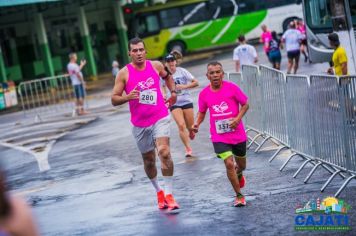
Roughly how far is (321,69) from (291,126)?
618 inches

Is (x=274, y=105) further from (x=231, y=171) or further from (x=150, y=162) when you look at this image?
(x=231, y=171)

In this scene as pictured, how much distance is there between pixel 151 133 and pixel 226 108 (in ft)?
3.14

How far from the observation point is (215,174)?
1102cm

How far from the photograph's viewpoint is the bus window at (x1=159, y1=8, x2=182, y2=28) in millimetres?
44469

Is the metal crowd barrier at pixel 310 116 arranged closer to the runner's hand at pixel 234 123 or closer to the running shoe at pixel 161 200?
the runner's hand at pixel 234 123

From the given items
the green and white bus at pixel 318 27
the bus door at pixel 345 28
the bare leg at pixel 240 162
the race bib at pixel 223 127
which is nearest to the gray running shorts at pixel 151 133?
the race bib at pixel 223 127

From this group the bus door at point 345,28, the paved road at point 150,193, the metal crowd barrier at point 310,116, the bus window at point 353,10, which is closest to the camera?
the paved road at point 150,193

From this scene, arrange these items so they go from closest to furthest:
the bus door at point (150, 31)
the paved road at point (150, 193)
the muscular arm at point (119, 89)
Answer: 1. the paved road at point (150, 193)
2. the muscular arm at point (119, 89)
3. the bus door at point (150, 31)

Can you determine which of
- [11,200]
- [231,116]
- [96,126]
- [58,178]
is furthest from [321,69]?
[11,200]

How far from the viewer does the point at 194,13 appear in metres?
44.6

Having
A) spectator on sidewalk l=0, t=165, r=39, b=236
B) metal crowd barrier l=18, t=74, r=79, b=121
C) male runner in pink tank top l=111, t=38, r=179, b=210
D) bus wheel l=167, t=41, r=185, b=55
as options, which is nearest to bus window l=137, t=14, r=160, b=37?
bus wheel l=167, t=41, r=185, b=55

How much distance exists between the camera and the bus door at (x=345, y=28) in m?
16.4

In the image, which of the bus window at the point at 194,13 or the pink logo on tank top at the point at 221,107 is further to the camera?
the bus window at the point at 194,13

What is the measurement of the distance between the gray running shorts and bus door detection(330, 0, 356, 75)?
845 cm
